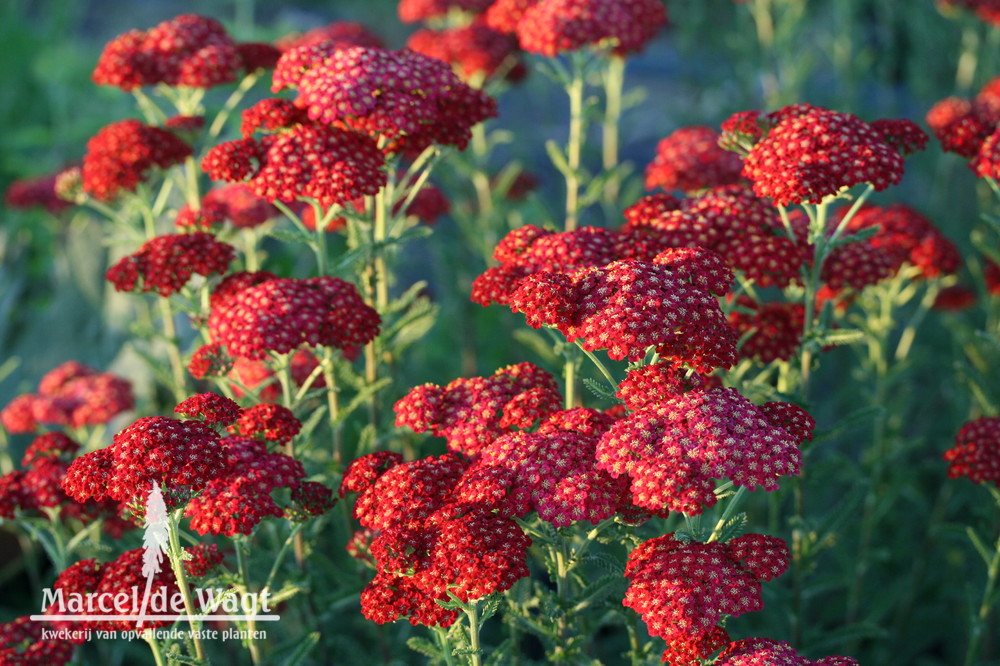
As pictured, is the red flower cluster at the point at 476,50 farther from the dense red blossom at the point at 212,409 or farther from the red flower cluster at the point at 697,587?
the red flower cluster at the point at 697,587

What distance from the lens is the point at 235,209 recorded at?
4.57 m

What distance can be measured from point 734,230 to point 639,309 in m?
0.89

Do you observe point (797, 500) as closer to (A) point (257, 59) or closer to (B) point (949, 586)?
(B) point (949, 586)

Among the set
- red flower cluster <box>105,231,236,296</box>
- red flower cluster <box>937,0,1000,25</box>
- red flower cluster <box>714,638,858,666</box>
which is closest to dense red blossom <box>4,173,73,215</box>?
red flower cluster <box>105,231,236,296</box>

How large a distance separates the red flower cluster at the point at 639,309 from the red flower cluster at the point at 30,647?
174 centimetres

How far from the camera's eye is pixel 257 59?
443 centimetres

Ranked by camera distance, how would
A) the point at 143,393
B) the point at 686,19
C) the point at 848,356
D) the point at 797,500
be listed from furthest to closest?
the point at 686,19, the point at 848,356, the point at 143,393, the point at 797,500

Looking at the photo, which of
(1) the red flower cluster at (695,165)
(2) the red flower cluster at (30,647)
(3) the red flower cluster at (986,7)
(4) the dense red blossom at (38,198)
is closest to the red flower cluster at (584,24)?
(1) the red flower cluster at (695,165)

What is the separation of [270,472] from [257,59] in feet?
7.44

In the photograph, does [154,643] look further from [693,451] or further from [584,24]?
[584,24]

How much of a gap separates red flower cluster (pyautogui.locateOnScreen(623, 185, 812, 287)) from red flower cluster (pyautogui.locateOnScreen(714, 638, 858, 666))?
124 cm

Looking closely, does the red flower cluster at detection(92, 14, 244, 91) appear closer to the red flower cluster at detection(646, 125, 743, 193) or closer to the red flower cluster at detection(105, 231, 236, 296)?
the red flower cluster at detection(105, 231, 236, 296)

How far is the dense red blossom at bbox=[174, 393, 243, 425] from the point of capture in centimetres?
287

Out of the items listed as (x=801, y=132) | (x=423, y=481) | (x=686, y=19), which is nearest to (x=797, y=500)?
(x=801, y=132)
